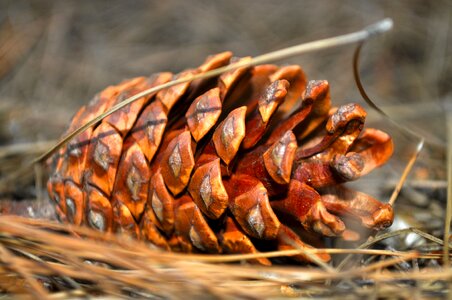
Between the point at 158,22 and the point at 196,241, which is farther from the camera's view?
the point at 158,22

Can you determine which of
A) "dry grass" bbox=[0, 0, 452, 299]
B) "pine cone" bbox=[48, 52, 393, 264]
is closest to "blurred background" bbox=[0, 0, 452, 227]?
"dry grass" bbox=[0, 0, 452, 299]

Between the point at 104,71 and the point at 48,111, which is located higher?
the point at 104,71

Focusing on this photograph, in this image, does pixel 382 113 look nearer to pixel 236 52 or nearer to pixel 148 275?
pixel 148 275

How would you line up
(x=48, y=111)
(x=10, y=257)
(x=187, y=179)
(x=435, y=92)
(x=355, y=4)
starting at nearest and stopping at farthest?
(x=10, y=257), (x=187, y=179), (x=48, y=111), (x=435, y=92), (x=355, y=4)

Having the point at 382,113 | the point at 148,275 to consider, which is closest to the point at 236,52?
the point at 382,113

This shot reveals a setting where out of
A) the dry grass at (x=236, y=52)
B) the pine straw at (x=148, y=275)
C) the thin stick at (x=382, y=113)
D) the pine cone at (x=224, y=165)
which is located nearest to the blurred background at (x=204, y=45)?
the dry grass at (x=236, y=52)

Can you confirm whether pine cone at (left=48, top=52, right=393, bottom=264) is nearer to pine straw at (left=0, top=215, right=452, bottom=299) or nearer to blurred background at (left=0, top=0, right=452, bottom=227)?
pine straw at (left=0, top=215, right=452, bottom=299)

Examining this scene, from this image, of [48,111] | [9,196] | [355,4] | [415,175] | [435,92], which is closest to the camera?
→ [9,196]

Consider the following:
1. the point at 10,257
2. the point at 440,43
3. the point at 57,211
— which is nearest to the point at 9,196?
the point at 57,211

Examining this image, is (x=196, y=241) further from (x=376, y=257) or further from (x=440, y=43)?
(x=440, y=43)
